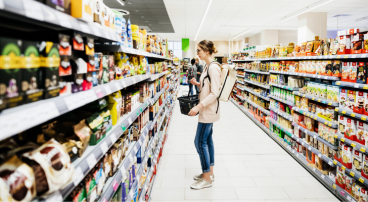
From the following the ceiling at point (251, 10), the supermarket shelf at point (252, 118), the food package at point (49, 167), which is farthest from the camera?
the ceiling at point (251, 10)

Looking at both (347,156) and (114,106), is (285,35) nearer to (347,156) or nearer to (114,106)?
(347,156)

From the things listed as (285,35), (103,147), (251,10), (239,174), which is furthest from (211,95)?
(285,35)

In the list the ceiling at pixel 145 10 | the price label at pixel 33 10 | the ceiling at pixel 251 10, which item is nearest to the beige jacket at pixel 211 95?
the price label at pixel 33 10

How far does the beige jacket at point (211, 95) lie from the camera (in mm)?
2773

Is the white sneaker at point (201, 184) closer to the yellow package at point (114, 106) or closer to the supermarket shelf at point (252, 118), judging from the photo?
the yellow package at point (114, 106)

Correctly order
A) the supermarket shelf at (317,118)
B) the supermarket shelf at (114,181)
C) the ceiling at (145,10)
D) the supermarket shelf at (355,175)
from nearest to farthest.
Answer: the supermarket shelf at (114,181) → the supermarket shelf at (355,175) → the supermarket shelf at (317,118) → the ceiling at (145,10)

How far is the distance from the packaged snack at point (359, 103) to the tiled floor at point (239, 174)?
114 centimetres

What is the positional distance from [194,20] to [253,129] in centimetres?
797

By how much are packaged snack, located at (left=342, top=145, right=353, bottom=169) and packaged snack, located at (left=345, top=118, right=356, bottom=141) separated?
136 mm

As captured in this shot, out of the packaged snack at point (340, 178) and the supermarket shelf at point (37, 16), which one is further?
the packaged snack at point (340, 178)

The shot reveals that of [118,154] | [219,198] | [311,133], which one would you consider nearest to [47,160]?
[118,154]

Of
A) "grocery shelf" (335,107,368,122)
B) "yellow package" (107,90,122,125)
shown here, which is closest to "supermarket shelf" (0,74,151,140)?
"yellow package" (107,90,122,125)

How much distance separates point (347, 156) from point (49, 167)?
10.6 feet

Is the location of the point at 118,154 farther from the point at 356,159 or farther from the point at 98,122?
the point at 356,159
